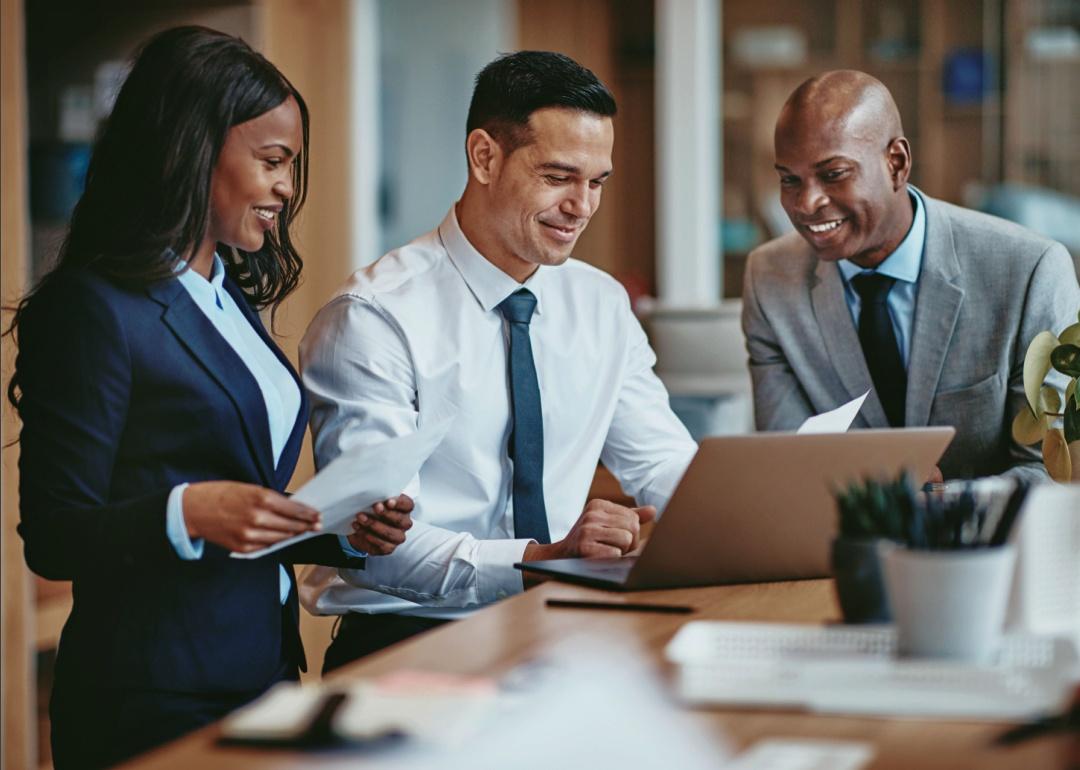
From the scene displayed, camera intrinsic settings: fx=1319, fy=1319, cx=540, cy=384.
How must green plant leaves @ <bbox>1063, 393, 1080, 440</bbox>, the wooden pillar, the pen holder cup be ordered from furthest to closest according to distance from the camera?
the wooden pillar, green plant leaves @ <bbox>1063, 393, 1080, 440</bbox>, the pen holder cup

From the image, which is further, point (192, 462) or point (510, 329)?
point (510, 329)

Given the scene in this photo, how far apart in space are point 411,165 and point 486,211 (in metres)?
3.56

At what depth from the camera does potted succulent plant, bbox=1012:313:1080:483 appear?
168cm

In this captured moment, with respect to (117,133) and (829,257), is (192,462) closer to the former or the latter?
(117,133)

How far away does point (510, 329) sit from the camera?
1.98 m

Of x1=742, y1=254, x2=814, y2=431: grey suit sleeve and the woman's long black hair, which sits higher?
the woman's long black hair

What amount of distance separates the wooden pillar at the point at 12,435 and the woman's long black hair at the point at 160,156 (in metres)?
1.13

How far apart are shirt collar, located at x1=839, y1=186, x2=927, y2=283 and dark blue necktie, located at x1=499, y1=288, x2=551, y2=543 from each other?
67 centimetres

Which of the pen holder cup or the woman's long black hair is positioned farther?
the woman's long black hair

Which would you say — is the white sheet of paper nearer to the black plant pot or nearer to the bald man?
the black plant pot

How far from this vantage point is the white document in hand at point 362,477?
1.27m

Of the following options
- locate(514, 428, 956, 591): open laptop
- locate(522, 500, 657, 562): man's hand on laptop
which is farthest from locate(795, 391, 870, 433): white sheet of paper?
locate(522, 500, 657, 562): man's hand on laptop

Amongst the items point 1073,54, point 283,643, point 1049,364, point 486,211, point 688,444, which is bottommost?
point 283,643

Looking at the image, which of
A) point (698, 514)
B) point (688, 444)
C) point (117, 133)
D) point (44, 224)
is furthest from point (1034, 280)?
point (44, 224)
